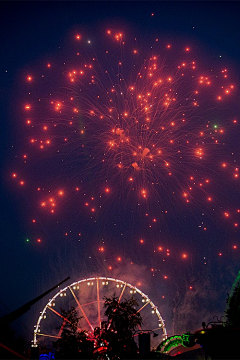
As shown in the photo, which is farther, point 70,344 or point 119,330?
point 70,344

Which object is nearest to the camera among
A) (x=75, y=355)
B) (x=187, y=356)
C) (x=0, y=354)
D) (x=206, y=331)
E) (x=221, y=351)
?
(x=0, y=354)

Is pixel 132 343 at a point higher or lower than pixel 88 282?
lower

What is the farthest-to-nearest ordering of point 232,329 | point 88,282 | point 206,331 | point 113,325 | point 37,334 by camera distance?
1. point 88,282
2. point 37,334
3. point 113,325
4. point 206,331
5. point 232,329

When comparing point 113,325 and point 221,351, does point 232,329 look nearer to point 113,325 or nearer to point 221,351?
point 221,351

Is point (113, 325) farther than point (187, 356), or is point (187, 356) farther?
point (187, 356)

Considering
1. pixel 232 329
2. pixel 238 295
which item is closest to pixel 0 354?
pixel 232 329

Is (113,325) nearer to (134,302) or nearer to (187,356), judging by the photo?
(134,302)

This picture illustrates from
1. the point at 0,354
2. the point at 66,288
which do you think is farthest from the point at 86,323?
the point at 0,354

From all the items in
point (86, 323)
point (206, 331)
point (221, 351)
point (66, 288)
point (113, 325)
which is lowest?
point (221, 351)

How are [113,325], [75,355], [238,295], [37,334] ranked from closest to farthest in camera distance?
[75,355], [113,325], [37,334], [238,295]
